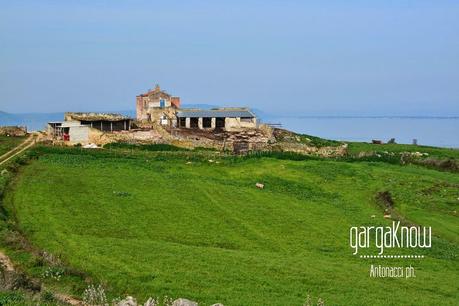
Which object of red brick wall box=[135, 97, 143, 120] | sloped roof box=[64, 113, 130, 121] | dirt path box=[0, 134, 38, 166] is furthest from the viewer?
red brick wall box=[135, 97, 143, 120]

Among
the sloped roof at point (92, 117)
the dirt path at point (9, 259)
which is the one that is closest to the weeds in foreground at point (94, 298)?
the dirt path at point (9, 259)

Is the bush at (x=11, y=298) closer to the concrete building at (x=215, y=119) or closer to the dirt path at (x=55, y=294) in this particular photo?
the dirt path at (x=55, y=294)

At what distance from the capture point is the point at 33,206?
3462 cm

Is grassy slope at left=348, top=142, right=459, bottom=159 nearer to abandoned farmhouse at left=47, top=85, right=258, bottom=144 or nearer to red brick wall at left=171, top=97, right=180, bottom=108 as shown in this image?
abandoned farmhouse at left=47, top=85, right=258, bottom=144

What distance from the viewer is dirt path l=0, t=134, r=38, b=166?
5034cm

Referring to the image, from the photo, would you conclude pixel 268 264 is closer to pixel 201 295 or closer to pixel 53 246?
pixel 201 295

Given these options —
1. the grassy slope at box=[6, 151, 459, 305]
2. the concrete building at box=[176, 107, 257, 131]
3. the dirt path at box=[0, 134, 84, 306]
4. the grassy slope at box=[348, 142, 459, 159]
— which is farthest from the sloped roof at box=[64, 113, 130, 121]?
the grassy slope at box=[348, 142, 459, 159]

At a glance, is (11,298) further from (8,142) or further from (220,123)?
(220,123)

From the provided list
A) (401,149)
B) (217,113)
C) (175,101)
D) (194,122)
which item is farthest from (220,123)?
(401,149)

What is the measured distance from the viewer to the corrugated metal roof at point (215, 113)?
7682 centimetres

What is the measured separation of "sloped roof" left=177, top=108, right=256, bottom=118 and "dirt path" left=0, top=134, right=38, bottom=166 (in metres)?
20.1

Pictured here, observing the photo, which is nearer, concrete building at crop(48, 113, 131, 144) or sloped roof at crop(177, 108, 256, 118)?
concrete building at crop(48, 113, 131, 144)

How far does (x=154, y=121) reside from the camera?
76.7 m


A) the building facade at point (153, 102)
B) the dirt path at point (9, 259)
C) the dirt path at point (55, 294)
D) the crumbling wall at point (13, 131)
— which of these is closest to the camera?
the dirt path at point (55, 294)
